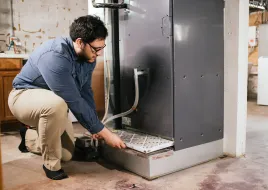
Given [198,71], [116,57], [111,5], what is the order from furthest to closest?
1. [116,57]
2. [111,5]
3. [198,71]

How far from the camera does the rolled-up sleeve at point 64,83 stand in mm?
1390

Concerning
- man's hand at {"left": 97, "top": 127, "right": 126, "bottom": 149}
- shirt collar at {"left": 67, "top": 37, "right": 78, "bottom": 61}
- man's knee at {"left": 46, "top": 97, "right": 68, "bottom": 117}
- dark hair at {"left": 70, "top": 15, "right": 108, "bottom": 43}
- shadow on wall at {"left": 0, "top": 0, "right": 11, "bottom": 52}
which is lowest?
man's hand at {"left": 97, "top": 127, "right": 126, "bottom": 149}

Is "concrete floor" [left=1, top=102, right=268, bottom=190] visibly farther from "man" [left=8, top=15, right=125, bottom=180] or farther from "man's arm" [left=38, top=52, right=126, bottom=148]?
"man's arm" [left=38, top=52, right=126, bottom=148]

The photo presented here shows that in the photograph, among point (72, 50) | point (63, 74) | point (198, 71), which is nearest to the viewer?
point (63, 74)

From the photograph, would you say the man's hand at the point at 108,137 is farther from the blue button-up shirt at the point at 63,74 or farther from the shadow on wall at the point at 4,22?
the shadow on wall at the point at 4,22

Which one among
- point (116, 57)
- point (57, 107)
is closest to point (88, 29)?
point (57, 107)

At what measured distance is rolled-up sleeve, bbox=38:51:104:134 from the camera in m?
1.39

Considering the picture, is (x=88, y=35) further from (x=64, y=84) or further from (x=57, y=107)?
(x=57, y=107)

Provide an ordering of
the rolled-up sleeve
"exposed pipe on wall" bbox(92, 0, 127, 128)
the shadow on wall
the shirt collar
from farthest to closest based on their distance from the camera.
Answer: the shadow on wall, "exposed pipe on wall" bbox(92, 0, 127, 128), the shirt collar, the rolled-up sleeve

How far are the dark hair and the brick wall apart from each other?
2050 millimetres

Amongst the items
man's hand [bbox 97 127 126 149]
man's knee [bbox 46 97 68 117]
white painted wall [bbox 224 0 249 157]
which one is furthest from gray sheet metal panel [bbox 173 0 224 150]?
man's knee [bbox 46 97 68 117]

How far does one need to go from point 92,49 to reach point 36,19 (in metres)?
2.20

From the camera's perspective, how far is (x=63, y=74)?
1390mm

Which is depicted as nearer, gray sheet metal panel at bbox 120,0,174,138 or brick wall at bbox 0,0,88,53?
gray sheet metal panel at bbox 120,0,174,138
